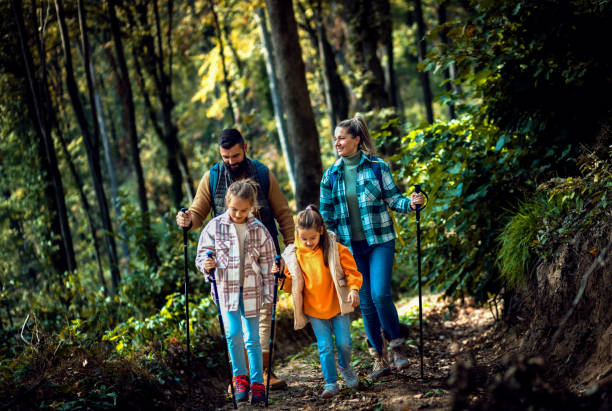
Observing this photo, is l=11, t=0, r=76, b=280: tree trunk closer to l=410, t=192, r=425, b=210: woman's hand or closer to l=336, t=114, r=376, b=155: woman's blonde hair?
l=336, t=114, r=376, b=155: woman's blonde hair

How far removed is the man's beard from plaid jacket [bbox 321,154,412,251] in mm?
794

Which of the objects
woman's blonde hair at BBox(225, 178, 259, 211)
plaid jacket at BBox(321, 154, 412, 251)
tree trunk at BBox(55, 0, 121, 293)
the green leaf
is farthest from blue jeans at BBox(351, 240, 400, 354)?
tree trunk at BBox(55, 0, 121, 293)

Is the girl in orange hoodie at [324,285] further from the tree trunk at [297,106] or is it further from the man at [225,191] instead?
the tree trunk at [297,106]

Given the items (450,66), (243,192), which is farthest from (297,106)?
(450,66)

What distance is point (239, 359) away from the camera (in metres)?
4.56

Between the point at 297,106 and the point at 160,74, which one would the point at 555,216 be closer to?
the point at 297,106

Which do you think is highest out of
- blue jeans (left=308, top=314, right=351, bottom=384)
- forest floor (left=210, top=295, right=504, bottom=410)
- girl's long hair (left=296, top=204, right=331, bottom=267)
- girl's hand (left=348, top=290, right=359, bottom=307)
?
girl's long hair (left=296, top=204, right=331, bottom=267)

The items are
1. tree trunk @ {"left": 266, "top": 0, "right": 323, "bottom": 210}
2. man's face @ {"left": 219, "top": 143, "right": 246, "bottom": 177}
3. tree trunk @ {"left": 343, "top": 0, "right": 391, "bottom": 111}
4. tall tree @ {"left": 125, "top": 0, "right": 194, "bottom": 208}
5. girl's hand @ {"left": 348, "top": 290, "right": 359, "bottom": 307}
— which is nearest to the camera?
girl's hand @ {"left": 348, "top": 290, "right": 359, "bottom": 307}

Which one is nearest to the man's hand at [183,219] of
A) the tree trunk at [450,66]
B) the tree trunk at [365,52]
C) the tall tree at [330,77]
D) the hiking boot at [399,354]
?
the hiking boot at [399,354]

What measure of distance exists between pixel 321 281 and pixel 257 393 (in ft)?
3.57

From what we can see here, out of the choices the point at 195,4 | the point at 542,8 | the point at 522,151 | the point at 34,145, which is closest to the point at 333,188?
the point at 522,151

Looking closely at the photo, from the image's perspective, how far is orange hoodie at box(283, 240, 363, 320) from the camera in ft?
14.6

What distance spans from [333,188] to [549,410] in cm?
300

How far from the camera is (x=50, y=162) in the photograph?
33.9 feet
